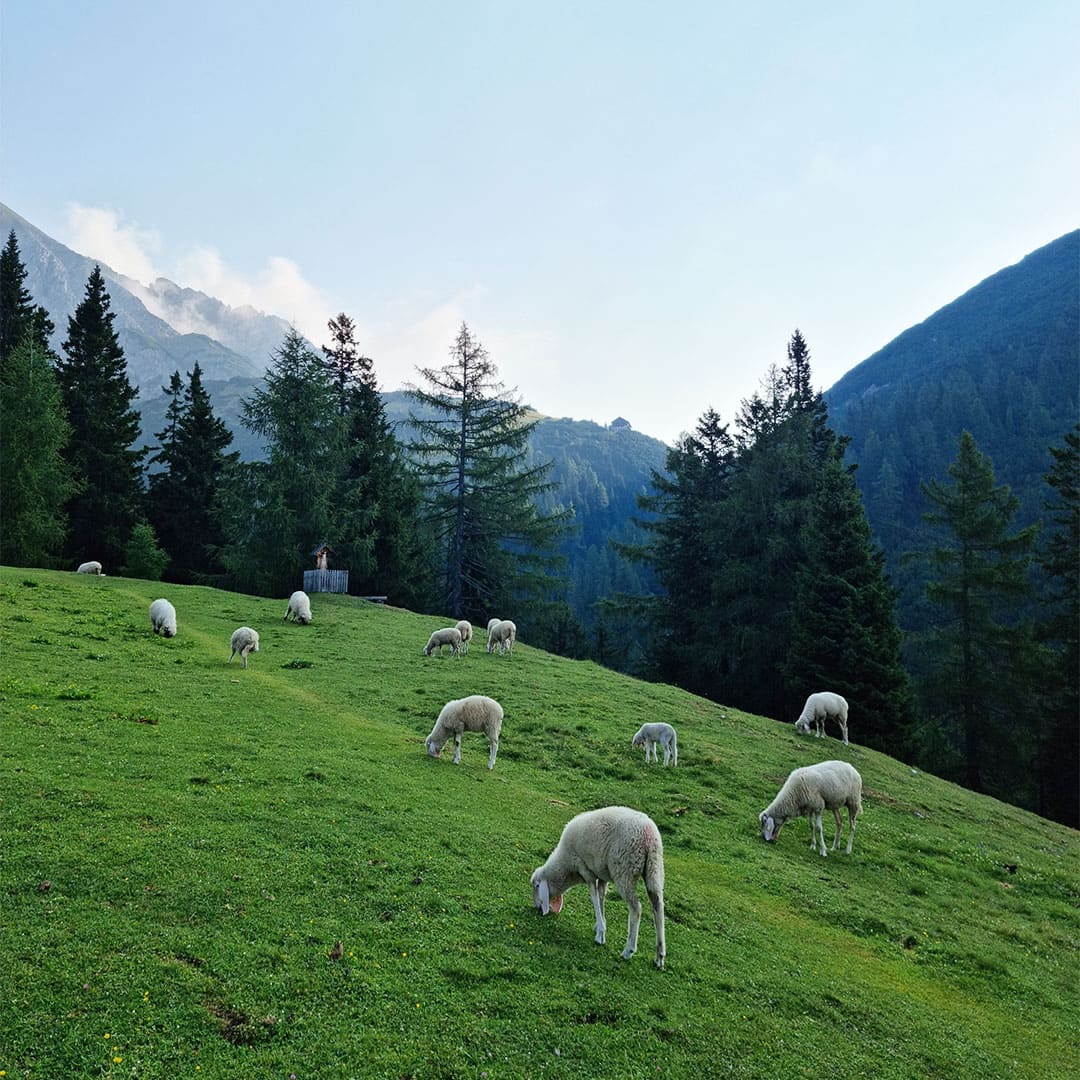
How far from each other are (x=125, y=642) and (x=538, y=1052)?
2040cm

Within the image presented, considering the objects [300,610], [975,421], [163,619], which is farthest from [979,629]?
[975,421]

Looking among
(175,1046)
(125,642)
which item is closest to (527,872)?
(175,1046)

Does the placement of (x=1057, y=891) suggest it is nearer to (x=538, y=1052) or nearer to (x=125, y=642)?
(x=538, y=1052)

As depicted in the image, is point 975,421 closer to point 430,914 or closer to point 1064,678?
point 1064,678

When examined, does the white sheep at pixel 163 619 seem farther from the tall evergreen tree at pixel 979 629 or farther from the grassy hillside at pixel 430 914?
the tall evergreen tree at pixel 979 629

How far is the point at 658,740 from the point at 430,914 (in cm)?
1128

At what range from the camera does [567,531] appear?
5734cm

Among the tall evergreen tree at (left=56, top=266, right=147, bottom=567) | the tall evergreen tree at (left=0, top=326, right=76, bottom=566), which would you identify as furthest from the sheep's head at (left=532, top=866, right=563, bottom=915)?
the tall evergreen tree at (left=56, top=266, right=147, bottom=567)

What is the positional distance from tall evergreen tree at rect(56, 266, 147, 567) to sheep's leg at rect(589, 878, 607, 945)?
5230 centimetres

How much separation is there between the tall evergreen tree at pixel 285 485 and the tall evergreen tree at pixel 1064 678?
49554 mm

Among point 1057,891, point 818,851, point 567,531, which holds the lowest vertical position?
point 1057,891

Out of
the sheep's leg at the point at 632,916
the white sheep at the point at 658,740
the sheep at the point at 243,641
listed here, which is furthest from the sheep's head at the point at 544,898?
the sheep at the point at 243,641

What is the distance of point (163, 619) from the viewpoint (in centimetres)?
2306

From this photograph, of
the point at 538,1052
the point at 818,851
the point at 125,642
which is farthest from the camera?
the point at 125,642
